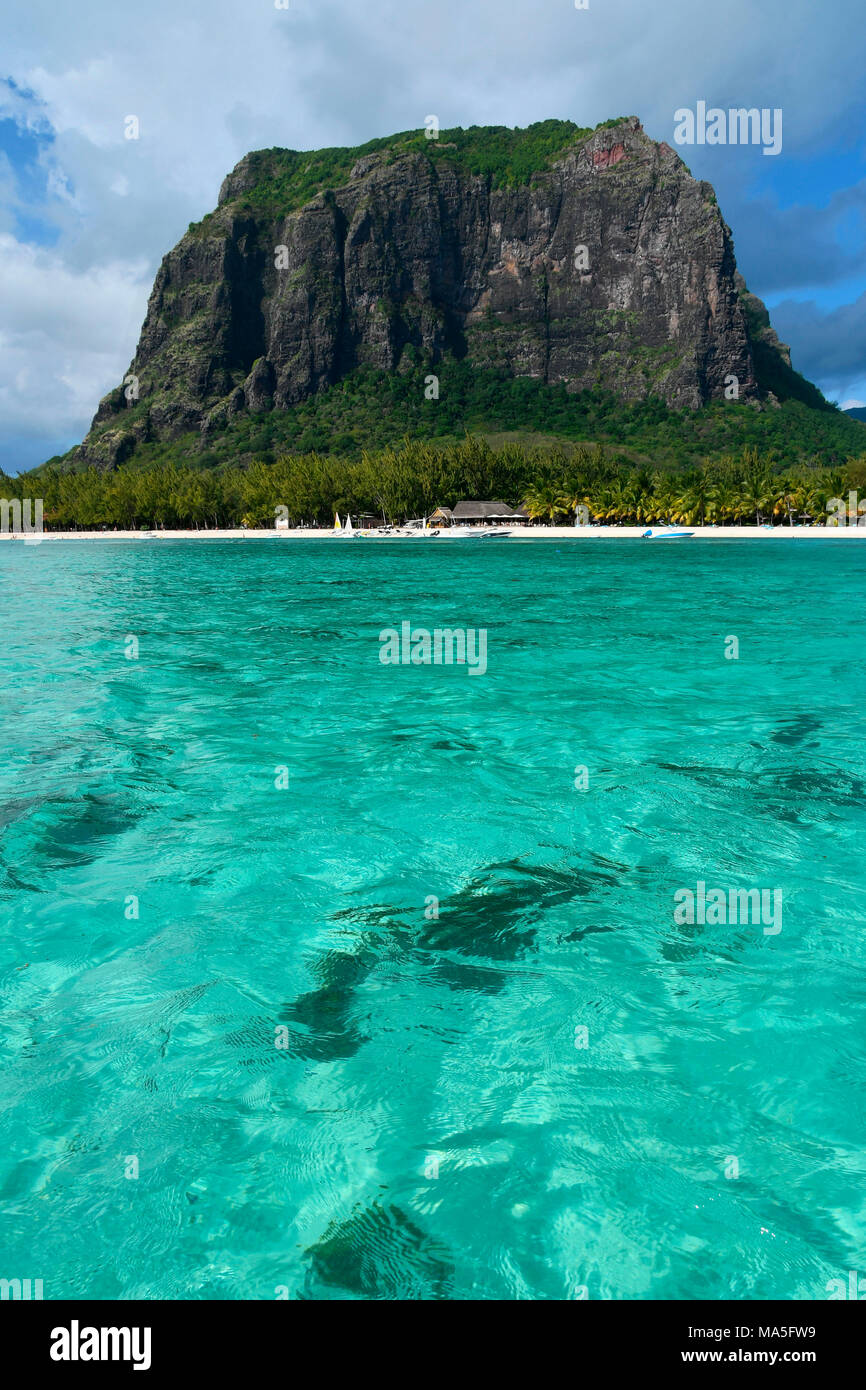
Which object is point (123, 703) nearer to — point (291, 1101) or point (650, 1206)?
point (291, 1101)

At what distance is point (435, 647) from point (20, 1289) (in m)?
23.2

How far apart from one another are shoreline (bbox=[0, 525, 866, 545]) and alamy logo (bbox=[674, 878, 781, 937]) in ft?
328

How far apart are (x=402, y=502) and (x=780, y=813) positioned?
5225 inches

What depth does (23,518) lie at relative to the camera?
532 feet

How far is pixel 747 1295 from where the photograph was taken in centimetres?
430

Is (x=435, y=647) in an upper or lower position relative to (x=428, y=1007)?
upper

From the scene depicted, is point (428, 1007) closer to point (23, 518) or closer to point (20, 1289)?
point (20, 1289)

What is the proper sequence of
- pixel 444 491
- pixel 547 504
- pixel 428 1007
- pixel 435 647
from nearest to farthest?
1. pixel 428 1007
2. pixel 435 647
3. pixel 547 504
4. pixel 444 491

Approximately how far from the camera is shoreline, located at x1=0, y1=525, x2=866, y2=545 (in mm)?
104438

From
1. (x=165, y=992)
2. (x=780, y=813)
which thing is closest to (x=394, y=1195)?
(x=165, y=992)
